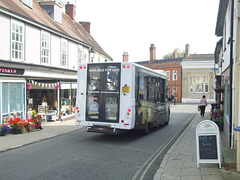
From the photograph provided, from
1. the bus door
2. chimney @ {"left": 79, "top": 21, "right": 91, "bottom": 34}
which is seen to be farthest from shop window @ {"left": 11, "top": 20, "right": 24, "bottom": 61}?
chimney @ {"left": 79, "top": 21, "right": 91, "bottom": 34}

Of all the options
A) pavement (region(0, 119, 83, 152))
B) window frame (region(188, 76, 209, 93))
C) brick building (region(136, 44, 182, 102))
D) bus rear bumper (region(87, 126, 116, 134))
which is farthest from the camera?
brick building (region(136, 44, 182, 102))

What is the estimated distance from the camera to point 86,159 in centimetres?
789

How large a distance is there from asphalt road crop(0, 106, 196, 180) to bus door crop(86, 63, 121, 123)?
3.71ft

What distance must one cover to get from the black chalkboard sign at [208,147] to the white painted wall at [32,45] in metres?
11.5

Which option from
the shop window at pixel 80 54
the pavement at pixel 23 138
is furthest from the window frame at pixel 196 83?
the pavement at pixel 23 138

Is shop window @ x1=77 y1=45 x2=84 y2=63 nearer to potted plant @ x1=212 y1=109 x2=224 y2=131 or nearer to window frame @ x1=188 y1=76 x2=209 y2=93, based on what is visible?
potted plant @ x1=212 y1=109 x2=224 y2=131

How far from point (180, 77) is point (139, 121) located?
129ft

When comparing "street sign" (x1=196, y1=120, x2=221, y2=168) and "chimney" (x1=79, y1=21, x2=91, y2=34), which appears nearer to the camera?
"street sign" (x1=196, y1=120, x2=221, y2=168)

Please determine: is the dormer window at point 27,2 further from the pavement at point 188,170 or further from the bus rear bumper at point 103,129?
the pavement at point 188,170

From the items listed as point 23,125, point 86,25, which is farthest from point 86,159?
point 86,25

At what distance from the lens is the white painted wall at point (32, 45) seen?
49.4 ft

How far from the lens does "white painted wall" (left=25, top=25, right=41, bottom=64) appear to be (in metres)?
15.0

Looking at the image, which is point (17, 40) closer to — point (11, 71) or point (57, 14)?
point (11, 71)

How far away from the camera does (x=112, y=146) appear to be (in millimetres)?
9992
